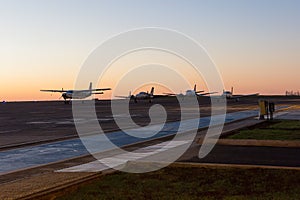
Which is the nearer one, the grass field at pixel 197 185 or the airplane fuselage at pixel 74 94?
the grass field at pixel 197 185

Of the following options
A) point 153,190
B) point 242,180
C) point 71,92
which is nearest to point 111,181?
point 153,190

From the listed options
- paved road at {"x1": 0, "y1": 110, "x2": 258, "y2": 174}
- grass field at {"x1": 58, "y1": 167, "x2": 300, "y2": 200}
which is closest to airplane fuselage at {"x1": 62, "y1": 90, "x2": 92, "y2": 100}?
paved road at {"x1": 0, "y1": 110, "x2": 258, "y2": 174}

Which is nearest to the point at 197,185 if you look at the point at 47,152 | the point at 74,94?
the point at 47,152

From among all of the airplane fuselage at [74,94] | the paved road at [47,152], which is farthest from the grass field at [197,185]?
the airplane fuselage at [74,94]

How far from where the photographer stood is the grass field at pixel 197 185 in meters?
6.66

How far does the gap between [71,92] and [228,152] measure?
258ft

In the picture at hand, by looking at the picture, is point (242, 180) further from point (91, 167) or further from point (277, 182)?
point (91, 167)

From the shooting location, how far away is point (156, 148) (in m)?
13.2

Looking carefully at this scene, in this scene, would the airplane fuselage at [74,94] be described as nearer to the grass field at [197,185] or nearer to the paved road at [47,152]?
A: the paved road at [47,152]

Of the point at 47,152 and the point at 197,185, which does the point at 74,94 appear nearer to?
the point at 47,152

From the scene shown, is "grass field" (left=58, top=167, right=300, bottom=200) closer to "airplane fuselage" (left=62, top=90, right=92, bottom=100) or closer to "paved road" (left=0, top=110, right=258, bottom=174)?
"paved road" (left=0, top=110, right=258, bottom=174)

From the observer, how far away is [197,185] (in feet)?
24.1

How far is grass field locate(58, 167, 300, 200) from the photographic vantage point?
6.66 m

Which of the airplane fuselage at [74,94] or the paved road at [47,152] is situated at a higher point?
the airplane fuselage at [74,94]
